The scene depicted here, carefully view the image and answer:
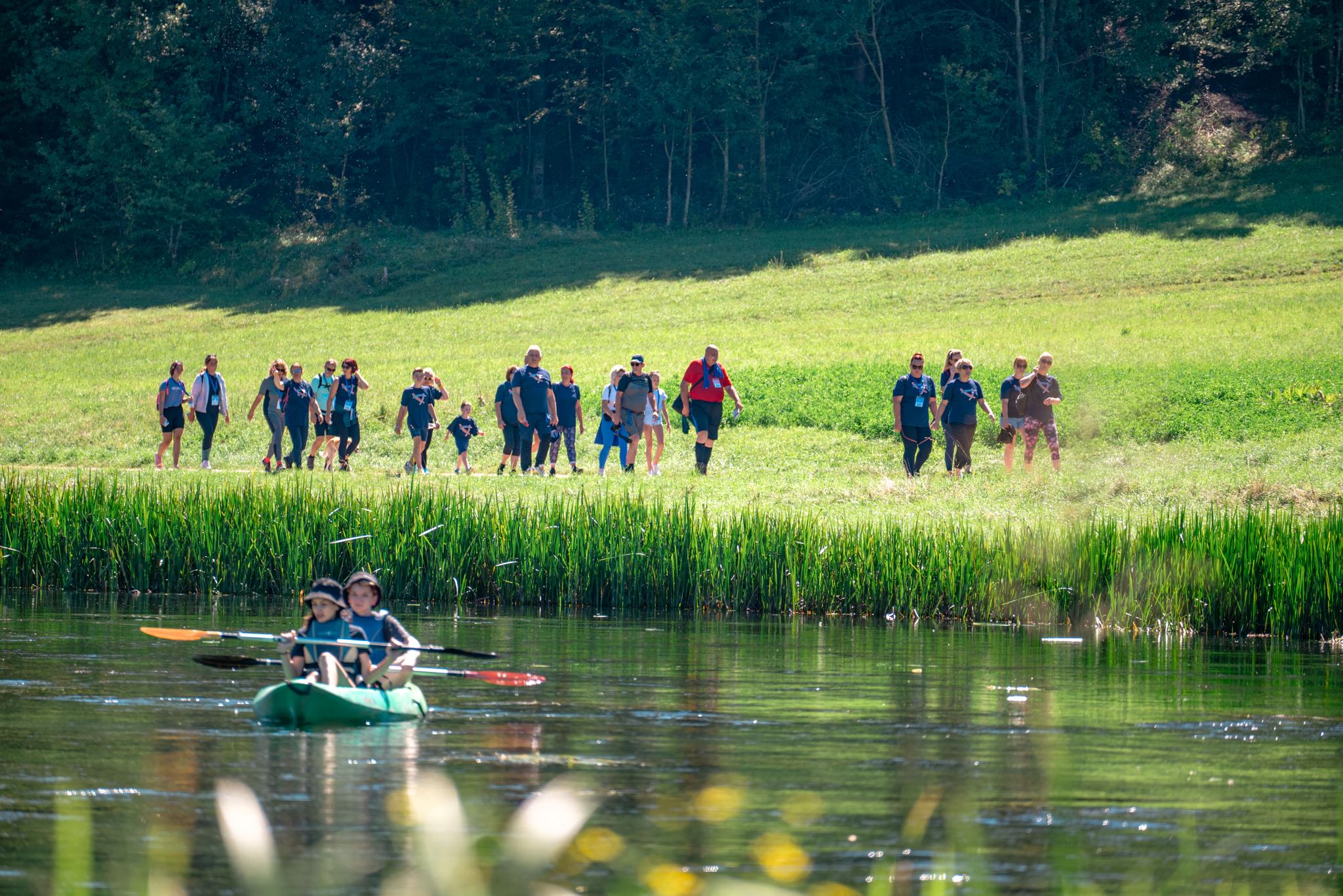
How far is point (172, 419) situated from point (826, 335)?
2095cm

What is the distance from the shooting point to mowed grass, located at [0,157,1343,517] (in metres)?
28.6

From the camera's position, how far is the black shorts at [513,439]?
28625 millimetres

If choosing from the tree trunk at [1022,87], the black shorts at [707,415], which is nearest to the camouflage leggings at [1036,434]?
the black shorts at [707,415]

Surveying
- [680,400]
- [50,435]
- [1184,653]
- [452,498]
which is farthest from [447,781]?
→ [50,435]

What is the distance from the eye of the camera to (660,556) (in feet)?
62.7

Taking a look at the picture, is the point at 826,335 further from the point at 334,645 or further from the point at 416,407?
the point at 334,645

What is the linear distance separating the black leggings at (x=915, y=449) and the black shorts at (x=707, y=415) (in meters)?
2.91

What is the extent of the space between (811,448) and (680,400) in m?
4.72

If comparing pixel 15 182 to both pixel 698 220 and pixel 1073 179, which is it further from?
pixel 1073 179

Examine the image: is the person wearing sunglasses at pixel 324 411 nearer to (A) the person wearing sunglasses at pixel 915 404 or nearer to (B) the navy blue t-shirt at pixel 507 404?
(B) the navy blue t-shirt at pixel 507 404

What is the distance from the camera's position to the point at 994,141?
6938 cm

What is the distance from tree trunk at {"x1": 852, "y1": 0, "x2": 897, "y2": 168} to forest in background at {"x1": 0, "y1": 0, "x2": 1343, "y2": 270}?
6.3 inches

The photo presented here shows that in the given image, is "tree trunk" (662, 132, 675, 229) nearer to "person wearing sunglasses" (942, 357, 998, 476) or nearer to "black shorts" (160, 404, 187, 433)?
"black shorts" (160, 404, 187, 433)

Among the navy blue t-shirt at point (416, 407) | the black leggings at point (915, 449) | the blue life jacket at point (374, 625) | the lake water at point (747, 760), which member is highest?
the navy blue t-shirt at point (416, 407)
